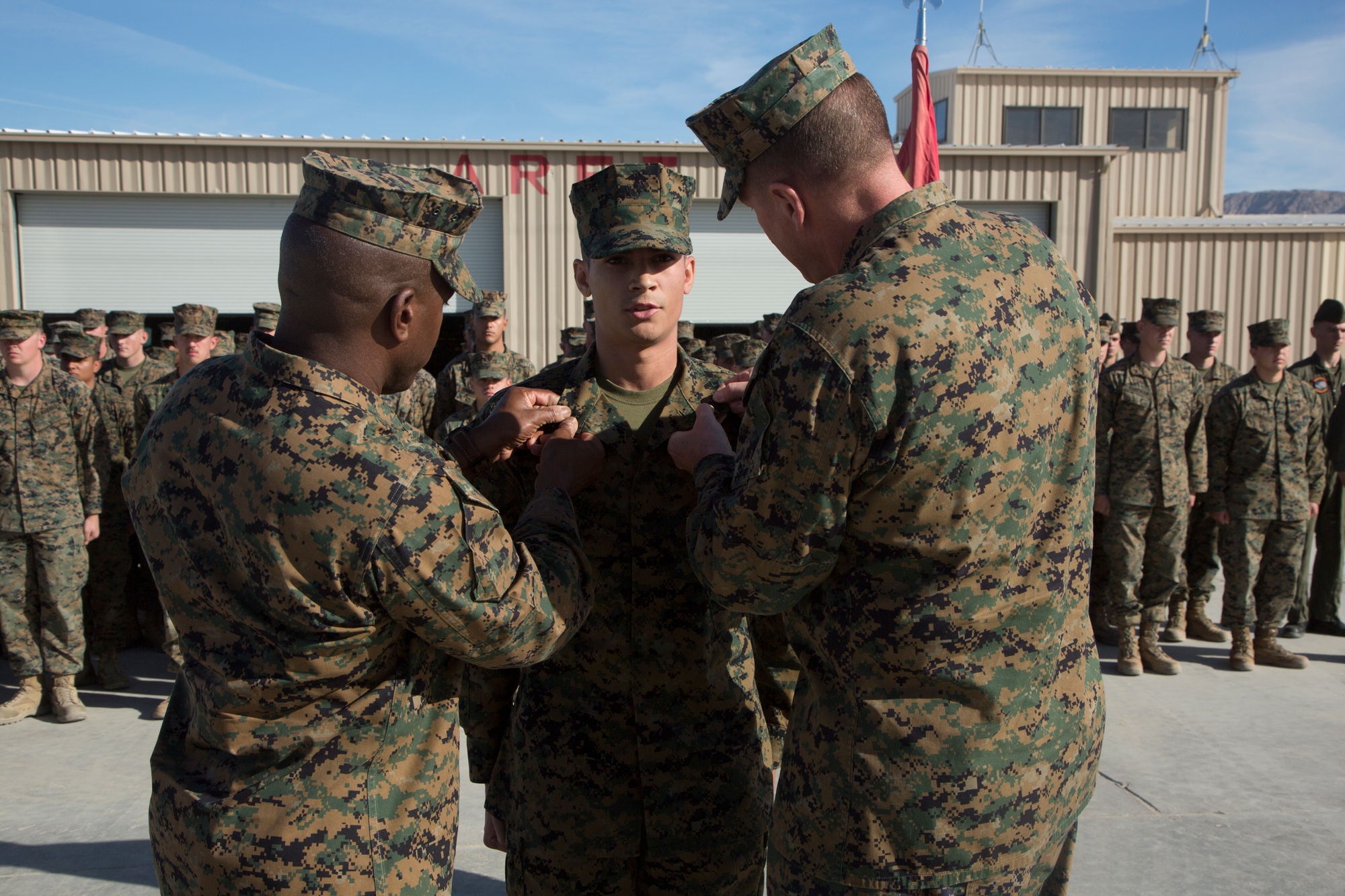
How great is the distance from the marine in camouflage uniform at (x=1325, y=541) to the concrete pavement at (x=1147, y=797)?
1.25 meters

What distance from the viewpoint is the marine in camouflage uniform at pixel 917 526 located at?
154cm

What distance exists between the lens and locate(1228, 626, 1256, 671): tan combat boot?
20.0ft

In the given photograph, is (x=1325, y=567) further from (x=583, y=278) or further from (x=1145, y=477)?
(x=583, y=278)

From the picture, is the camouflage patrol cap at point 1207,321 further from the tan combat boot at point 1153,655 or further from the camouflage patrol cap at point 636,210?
the camouflage patrol cap at point 636,210

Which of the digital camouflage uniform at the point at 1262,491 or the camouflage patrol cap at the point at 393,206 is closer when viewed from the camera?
the camouflage patrol cap at the point at 393,206

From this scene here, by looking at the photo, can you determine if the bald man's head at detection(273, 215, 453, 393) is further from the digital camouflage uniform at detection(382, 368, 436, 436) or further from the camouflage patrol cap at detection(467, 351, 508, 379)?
the digital camouflage uniform at detection(382, 368, 436, 436)

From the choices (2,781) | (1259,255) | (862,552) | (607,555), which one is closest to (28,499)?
(2,781)

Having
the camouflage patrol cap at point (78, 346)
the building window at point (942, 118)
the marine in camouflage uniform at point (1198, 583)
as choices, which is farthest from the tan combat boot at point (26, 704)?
the building window at point (942, 118)

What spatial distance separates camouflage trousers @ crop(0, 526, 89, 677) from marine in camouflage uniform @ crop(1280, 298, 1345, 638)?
8.13 metres

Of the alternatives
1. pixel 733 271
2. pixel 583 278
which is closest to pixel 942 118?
pixel 733 271

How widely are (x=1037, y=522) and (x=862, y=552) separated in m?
0.33

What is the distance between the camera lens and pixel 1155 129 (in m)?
19.1

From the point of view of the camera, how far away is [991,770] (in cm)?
162

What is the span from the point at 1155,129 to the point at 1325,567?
14.8m
